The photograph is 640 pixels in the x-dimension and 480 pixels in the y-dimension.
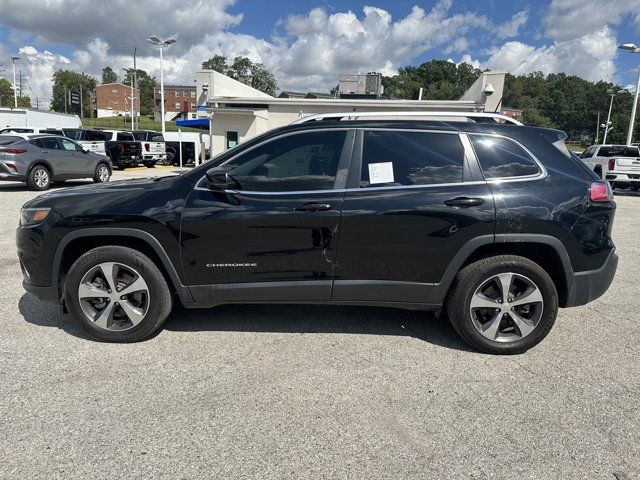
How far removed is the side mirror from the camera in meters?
3.19

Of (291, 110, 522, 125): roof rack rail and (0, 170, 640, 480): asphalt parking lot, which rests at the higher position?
(291, 110, 522, 125): roof rack rail

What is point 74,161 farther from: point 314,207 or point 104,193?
point 314,207

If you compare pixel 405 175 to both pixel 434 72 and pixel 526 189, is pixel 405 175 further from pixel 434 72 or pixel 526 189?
pixel 434 72

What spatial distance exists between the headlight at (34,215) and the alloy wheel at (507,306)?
3.40 meters

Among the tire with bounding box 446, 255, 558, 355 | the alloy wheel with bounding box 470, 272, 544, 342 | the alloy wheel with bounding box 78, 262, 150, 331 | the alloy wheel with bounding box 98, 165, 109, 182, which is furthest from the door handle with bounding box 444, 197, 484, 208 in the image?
the alloy wheel with bounding box 98, 165, 109, 182

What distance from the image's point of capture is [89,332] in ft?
11.4

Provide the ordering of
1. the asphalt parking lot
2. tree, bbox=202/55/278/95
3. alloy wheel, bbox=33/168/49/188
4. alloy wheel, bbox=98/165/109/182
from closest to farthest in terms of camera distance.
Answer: the asphalt parking lot → alloy wheel, bbox=33/168/49/188 → alloy wheel, bbox=98/165/109/182 → tree, bbox=202/55/278/95

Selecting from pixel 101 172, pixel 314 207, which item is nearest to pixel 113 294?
pixel 314 207

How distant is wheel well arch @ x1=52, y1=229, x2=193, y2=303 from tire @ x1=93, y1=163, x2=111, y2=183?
38.7ft

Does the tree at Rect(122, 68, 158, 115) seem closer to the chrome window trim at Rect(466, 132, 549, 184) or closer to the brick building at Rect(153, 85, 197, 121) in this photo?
the brick building at Rect(153, 85, 197, 121)

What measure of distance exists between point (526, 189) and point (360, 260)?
4.45 feet

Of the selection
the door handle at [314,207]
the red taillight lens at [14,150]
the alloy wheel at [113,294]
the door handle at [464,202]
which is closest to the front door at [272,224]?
the door handle at [314,207]

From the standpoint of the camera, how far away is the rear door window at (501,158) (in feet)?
10.9

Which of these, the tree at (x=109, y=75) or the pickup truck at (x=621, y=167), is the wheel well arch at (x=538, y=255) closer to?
the pickup truck at (x=621, y=167)
